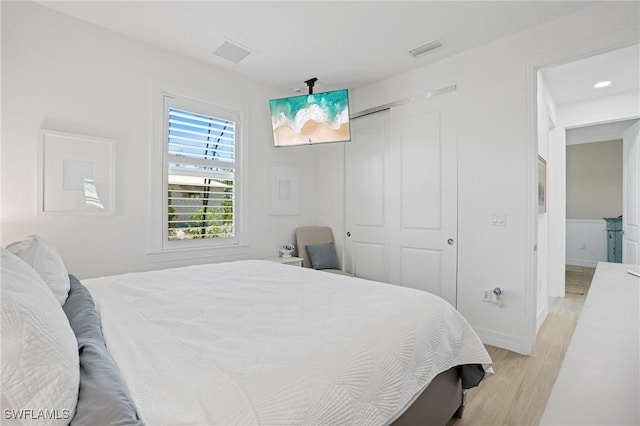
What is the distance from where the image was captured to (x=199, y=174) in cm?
325

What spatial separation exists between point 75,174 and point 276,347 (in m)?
2.37

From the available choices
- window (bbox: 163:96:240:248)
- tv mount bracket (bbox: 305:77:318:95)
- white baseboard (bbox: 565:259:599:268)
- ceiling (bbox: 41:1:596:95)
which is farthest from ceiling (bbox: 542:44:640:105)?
white baseboard (bbox: 565:259:599:268)

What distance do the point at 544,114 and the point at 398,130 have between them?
1.49 m

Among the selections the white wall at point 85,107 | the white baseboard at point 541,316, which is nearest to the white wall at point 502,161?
the white baseboard at point 541,316

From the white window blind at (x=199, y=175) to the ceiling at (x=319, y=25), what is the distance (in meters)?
0.64

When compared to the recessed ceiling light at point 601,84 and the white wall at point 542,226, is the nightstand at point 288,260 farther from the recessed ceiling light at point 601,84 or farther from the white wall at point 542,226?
the recessed ceiling light at point 601,84

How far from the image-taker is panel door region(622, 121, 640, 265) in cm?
354

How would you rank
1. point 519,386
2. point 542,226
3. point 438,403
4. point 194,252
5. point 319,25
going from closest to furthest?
point 438,403 < point 519,386 < point 319,25 < point 194,252 < point 542,226

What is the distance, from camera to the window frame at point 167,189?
9.52 feet

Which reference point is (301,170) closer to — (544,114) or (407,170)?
(407,170)

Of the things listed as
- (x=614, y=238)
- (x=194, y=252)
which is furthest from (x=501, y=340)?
(x=614, y=238)

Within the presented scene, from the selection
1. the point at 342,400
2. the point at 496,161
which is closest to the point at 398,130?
the point at 496,161

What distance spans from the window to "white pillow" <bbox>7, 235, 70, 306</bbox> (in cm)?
152

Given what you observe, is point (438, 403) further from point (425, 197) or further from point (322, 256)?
point (322, 256)
